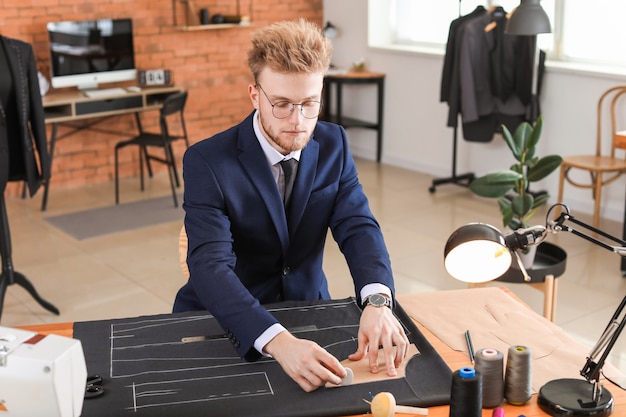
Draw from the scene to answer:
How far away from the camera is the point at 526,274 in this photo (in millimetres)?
1732

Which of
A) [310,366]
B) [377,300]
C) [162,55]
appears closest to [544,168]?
[377,300]

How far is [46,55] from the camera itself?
21.3ft

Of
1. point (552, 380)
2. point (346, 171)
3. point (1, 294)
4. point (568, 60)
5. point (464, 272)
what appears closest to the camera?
point (464, 272)

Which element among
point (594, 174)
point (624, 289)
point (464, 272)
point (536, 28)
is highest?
point (536, 28)

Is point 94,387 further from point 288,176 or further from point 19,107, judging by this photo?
point 19,107

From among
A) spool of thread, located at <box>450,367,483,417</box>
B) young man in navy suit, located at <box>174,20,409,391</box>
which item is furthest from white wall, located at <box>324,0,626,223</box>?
spool of thread, located at <box>450,367,483,417</box>

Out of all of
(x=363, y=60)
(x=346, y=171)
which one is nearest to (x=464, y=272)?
(x=346, y=171)

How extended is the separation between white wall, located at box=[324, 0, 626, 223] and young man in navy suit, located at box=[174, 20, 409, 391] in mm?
3819

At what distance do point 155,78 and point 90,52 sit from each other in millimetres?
573

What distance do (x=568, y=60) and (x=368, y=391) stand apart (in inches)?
191

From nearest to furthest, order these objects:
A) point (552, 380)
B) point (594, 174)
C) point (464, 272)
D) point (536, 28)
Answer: point (464, 272), point (552, 380), point (536, 28), point (594, 174)

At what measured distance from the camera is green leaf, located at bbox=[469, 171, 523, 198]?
3.90 m

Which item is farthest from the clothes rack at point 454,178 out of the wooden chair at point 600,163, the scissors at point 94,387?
the scissors at point 94,387

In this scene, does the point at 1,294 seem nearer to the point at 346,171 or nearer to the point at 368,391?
the point at 346,171
